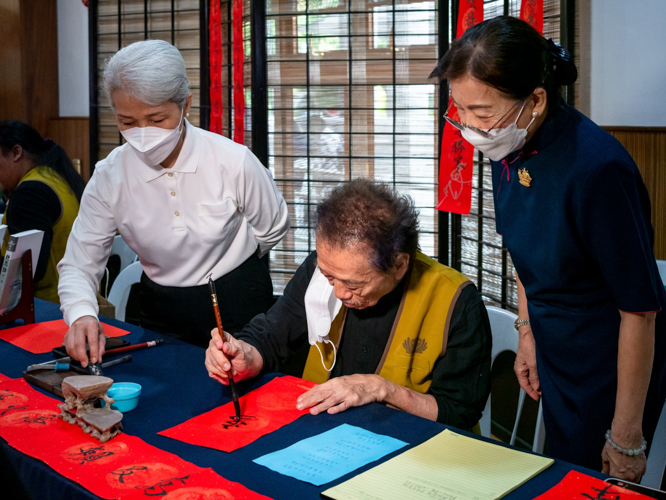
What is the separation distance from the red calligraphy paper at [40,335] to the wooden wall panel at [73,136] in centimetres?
422

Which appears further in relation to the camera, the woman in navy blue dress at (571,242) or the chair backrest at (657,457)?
the chair backrest at (657,457)

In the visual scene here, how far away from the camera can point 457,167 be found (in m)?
3.54

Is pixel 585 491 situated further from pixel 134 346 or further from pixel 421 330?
pixel 134 346

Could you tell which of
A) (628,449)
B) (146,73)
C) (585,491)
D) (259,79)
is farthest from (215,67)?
(585,491)

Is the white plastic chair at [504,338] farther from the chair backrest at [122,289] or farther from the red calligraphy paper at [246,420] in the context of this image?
the chair backrest at [122,289]

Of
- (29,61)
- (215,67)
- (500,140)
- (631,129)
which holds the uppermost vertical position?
(29,61)

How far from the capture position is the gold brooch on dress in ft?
5.12

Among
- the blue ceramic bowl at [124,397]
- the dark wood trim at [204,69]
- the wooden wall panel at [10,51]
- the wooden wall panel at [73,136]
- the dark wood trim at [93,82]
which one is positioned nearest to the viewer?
the blue ceramic bowl at [124,397]

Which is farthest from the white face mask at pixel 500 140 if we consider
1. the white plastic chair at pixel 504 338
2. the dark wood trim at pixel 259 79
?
the dark wood trim at pixel 259 79

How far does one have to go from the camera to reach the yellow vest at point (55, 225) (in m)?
2.89

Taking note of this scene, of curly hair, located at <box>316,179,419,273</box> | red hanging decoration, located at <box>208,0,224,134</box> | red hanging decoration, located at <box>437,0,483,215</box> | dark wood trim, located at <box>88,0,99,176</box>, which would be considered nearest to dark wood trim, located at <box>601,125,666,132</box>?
red hanging decoration, located at <box>437,0,483,215</box>

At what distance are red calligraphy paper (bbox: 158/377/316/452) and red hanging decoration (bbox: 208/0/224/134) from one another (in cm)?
337

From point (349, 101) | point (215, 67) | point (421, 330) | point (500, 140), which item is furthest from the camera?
point (215, 67)

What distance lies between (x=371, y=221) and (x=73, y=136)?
5299 mm
